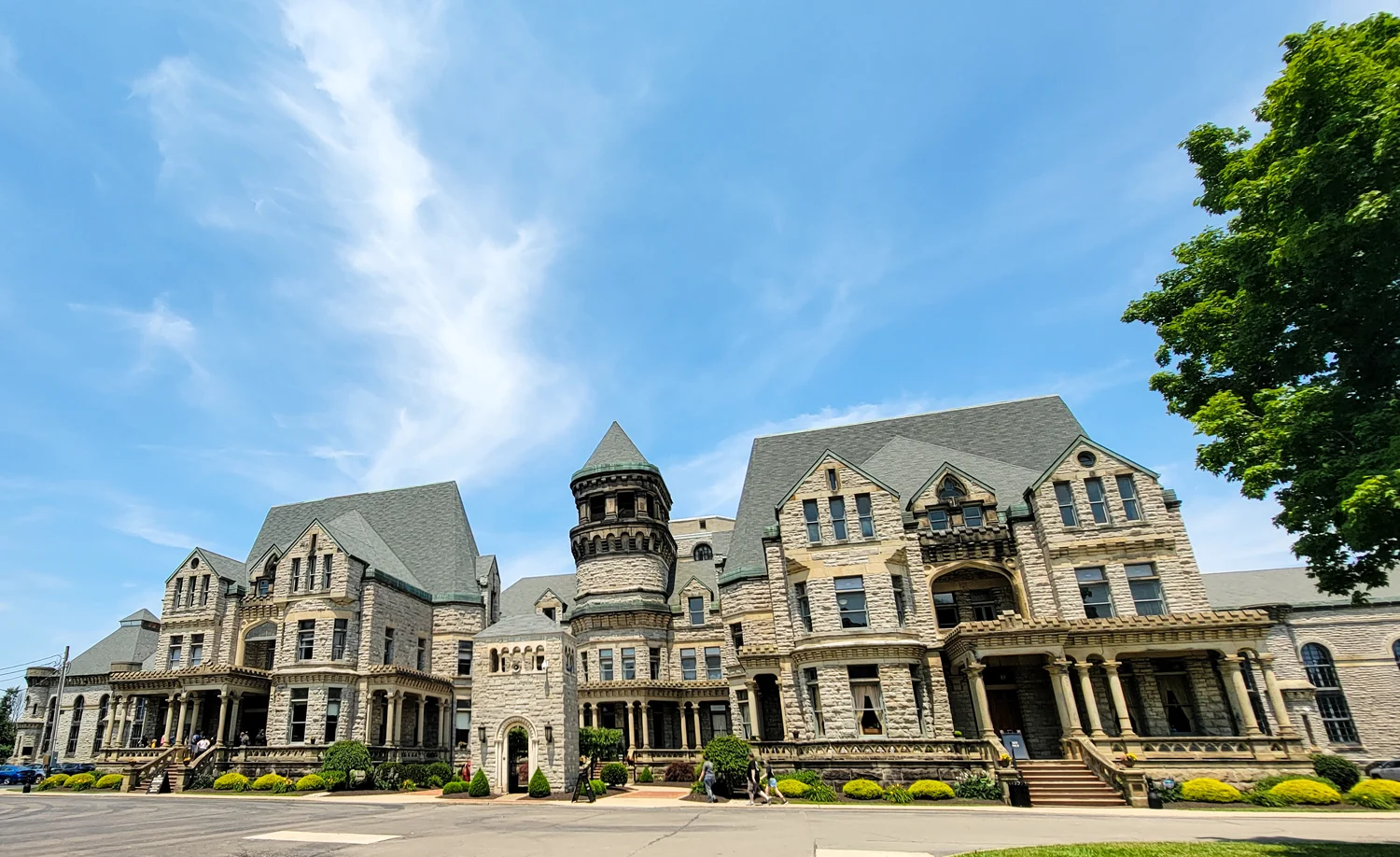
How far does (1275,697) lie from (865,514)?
15961 mm

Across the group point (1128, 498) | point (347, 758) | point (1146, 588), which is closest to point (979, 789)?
point (1146, 588)

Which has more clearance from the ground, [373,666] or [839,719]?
[373,666]

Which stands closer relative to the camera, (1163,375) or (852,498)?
(1163,375)

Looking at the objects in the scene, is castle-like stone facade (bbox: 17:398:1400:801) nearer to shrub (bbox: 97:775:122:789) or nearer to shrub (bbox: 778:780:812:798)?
shrub (bbox: 97:775:122:789)

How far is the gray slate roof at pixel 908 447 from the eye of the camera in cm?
3791

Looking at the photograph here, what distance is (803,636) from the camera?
3112cm

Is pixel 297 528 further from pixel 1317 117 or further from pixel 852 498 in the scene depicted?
pixel 1317 117

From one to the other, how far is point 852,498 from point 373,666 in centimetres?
2720

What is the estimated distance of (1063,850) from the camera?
1270cm

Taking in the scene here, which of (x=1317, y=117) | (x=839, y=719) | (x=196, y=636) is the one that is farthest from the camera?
(x=196, y=636)

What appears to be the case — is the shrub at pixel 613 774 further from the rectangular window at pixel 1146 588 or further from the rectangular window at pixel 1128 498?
the rectangular window at pixel 1128 498

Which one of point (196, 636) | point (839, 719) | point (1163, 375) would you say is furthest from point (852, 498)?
point (196, 636)

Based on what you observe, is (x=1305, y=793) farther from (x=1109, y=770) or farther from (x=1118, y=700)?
(x=1118, y=700)

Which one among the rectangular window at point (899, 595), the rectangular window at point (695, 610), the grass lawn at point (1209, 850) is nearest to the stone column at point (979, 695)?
the rectangular window at point (899, 595)
